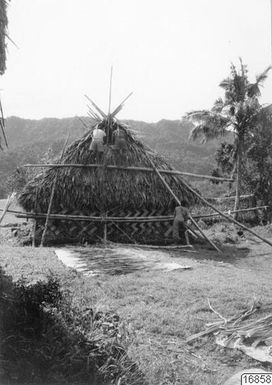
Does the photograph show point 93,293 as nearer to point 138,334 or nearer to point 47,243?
point 138,334

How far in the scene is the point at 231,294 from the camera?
19.2 feet

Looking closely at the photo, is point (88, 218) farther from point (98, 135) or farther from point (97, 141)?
point (98, 135)

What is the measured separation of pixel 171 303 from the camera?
5.56 m

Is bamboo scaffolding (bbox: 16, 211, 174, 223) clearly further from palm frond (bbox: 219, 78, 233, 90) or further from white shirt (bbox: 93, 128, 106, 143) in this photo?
palm frond (bbox: 219, 78, 233, 90)

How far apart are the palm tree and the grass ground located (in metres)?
11.2

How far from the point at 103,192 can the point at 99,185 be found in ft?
0.73

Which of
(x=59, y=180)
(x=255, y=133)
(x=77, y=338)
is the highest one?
(x=255, y=133)

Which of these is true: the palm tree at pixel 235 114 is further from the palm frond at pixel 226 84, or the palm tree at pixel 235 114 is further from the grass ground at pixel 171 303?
the grass ground at pixel 171 303

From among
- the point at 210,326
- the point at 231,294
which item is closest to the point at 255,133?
the point at 231,294

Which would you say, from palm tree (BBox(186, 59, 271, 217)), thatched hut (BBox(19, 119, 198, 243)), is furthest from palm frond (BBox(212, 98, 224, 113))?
thatched hut (BBox(19, 119, 198, 243))

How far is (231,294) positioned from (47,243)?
679 cm

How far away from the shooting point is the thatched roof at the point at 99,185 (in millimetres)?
11766

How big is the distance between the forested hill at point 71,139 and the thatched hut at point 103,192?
12.7 m

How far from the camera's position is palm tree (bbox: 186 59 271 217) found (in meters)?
18.9
